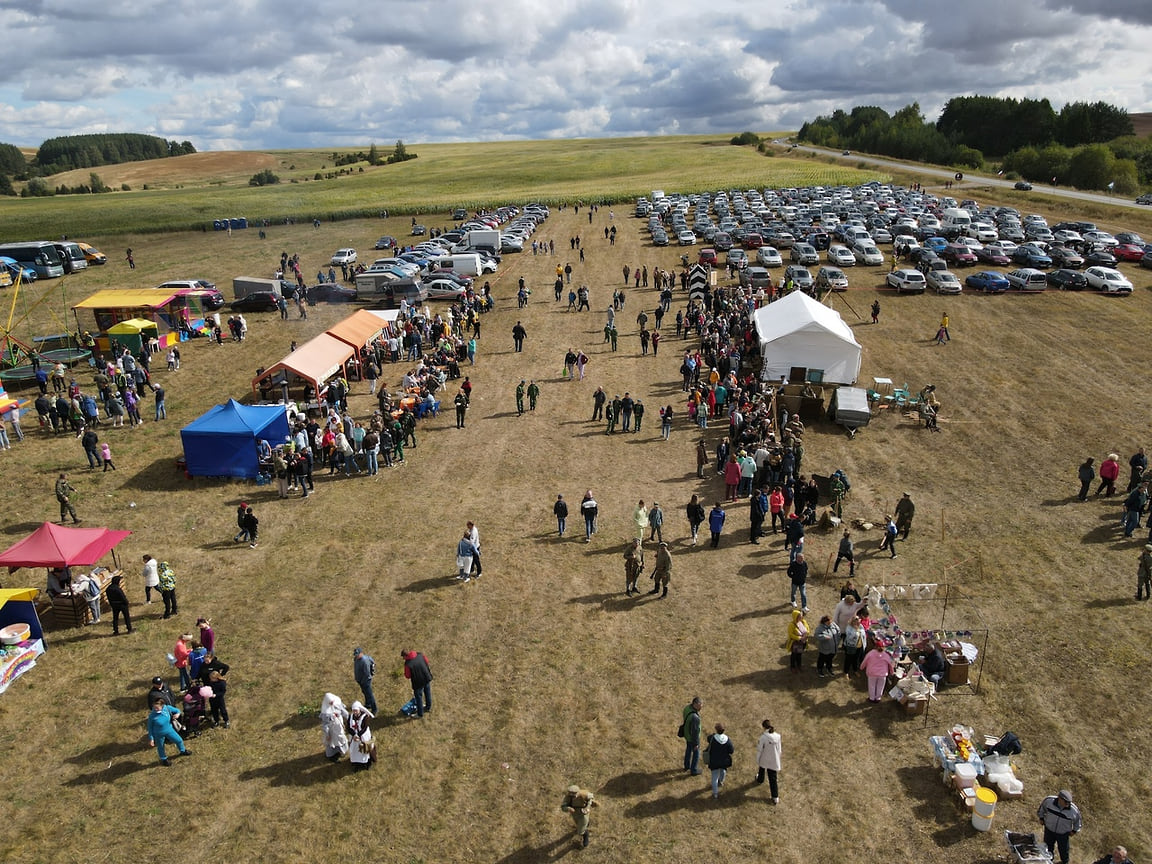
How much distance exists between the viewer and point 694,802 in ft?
33.3

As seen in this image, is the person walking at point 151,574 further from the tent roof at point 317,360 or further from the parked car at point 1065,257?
the parked car at point 1065,257

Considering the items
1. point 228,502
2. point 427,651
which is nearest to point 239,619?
point 427,651

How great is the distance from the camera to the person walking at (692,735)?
33.5 feet

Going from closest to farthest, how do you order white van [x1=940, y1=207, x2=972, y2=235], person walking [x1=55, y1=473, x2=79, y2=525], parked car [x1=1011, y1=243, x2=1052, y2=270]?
1. person walking [x1=55, y1=473, x2=79, y2=525]
2. parked car [x1=1011, y1=243, x2=1052, y2=270]
3. white van [x1=940, y1=207, x2=972, y2=235]

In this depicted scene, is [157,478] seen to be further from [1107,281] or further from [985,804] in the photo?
[1107,281]

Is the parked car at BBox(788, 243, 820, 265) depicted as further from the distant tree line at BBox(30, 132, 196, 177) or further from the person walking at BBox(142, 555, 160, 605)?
the distant tree line at BBox(30, 132, 196, 177)

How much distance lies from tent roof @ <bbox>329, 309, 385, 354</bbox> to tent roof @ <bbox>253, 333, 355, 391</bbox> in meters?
0.32

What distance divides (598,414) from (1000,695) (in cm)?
1555

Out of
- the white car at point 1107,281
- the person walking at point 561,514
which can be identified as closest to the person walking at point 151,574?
the person walking at point 561,514

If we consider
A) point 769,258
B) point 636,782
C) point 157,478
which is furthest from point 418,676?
point 769,258

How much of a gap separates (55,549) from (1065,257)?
51.9m

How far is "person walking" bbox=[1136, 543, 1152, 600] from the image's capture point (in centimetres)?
1488

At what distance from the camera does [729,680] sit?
1263 centimetres

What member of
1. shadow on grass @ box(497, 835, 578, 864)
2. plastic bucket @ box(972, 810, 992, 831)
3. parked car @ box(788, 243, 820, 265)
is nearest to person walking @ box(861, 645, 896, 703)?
plastic bucket @ box(972, 810, 992, 831)
